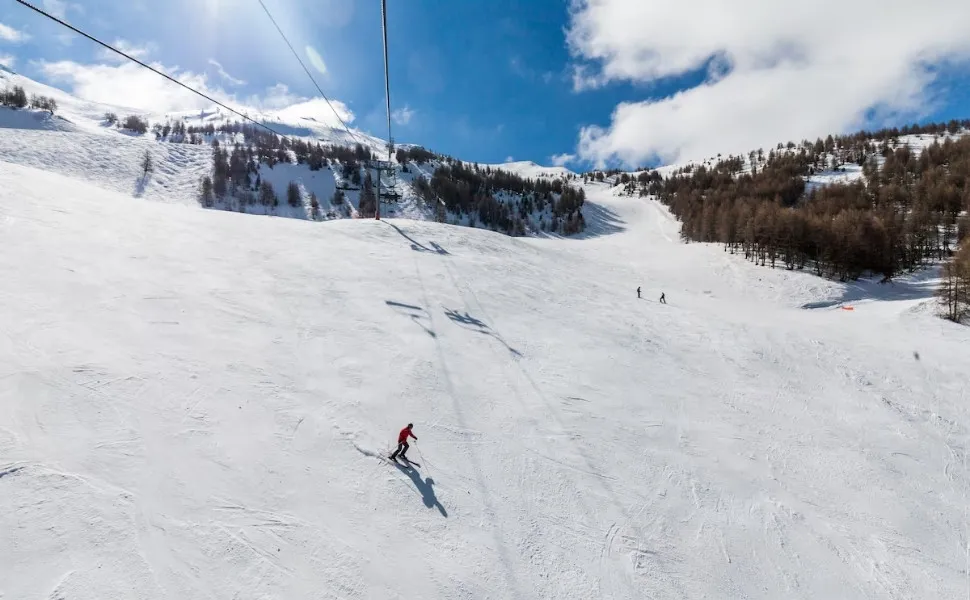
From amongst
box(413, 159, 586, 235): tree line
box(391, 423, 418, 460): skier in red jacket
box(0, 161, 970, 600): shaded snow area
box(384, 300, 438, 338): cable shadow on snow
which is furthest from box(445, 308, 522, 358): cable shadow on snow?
box(413, 159, 586, 235): tree line

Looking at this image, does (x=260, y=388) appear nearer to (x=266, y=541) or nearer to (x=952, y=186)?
(x=266, y=541)

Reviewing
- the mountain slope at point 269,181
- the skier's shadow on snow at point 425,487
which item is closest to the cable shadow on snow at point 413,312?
the skier's shadow on snow at point 425,487

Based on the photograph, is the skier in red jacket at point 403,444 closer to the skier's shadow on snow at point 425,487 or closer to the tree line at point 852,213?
the skier's shadow on snow at point 425,487

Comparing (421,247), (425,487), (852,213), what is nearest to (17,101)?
(421,247)

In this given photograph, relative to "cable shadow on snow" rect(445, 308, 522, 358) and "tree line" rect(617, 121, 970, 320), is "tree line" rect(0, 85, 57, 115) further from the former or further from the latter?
"tree line" rect(617, 121, 970, 320)

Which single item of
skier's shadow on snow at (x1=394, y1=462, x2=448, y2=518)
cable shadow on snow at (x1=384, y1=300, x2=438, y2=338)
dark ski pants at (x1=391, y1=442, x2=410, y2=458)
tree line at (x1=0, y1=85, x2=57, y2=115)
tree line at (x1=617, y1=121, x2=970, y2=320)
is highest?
tree line at (x1=0, y1=85, x2=57, y2=115)

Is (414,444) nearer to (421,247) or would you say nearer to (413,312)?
(413,312)
